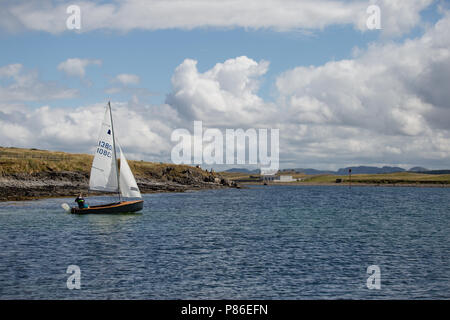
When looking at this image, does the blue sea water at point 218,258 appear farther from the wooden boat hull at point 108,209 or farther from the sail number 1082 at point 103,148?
the sail number 1082 at point 103,148

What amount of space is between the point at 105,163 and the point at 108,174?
62.6 inches

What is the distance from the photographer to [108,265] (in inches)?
1222

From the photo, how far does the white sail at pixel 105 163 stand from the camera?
61.3m

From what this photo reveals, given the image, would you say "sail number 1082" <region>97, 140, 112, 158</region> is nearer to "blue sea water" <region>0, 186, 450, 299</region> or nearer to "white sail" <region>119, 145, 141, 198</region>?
"white sail" <region>119, 145, 141, 198</region>

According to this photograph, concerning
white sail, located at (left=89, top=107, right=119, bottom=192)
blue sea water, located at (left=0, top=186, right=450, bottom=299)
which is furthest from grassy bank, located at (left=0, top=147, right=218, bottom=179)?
blue sea water, located at (left=0, top=186, right=450, bottom=299)

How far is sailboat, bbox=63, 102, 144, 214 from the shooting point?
2421 inches

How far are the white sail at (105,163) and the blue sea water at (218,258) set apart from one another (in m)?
5.74

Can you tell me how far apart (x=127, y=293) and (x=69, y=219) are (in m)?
36.5

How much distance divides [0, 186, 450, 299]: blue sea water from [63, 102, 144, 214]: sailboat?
13.4ft

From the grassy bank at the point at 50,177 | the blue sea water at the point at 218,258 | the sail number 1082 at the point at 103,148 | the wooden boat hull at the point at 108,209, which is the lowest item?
the blue sea water at the point at 218,258

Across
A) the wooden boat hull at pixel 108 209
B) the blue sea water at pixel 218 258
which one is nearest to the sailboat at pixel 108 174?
the wooden boat hull at pixel 108 209

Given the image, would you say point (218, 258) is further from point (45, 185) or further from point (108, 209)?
point (45, 185)

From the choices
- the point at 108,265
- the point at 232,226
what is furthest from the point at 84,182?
the point at 108,265

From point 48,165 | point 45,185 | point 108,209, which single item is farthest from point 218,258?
point 48,165
